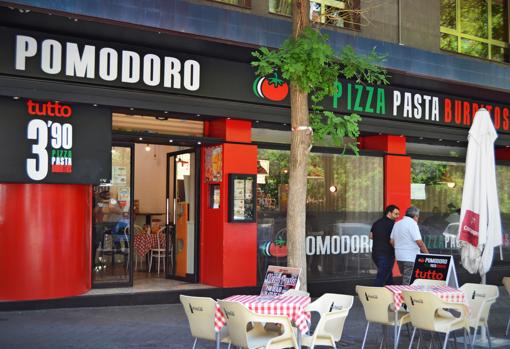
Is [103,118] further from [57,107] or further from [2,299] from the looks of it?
[2,299]

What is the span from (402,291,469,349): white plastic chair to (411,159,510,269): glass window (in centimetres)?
763

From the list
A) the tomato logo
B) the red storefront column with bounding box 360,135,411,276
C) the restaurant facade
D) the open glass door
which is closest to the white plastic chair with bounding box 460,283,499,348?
the restaurant facade

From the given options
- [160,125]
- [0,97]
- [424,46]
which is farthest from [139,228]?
[424,46]

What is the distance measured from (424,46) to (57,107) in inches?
327

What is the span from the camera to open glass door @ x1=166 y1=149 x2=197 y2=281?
42.1 feet

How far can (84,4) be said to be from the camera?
9438mm

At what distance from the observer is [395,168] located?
48.0 feet

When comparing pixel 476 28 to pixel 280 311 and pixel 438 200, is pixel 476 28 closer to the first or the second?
pixel 438 200

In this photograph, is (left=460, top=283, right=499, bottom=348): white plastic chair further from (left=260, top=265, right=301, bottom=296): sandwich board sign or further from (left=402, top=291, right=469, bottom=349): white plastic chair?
(left=260, top=265, right=301, bottom=296): sandwich board sign

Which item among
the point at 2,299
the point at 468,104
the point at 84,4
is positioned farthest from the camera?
the point at 468,104

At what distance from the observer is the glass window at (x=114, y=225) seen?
1154 cm

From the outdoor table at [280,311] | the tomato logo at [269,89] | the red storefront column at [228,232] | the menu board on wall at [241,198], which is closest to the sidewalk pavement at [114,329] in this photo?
the red storefront column at [228,232]

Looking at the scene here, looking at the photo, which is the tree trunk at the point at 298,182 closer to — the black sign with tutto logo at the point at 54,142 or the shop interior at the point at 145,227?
the black sign with tutto logo at the point at 54,142

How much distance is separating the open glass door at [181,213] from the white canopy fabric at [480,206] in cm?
523
